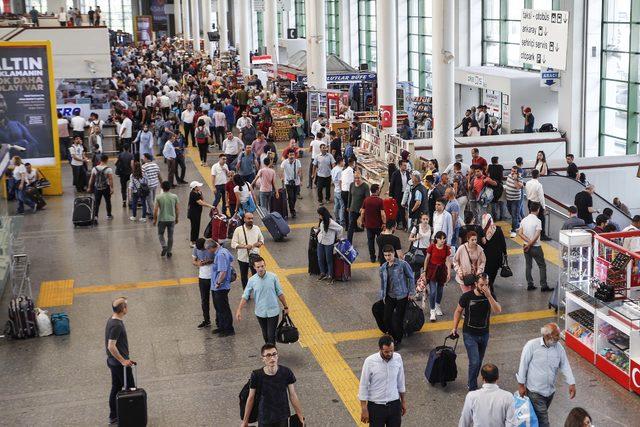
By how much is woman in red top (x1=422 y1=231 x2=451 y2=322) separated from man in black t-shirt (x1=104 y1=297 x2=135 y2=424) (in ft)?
14.8

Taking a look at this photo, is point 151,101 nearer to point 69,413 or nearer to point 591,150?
point 591,150

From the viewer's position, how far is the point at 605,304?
1170 cm

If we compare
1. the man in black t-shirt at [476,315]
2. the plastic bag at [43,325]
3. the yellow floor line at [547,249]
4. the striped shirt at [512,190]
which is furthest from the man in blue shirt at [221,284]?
the striped shirt at [512,190]

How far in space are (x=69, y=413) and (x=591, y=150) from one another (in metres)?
19.6

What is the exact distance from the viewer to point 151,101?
1335 inches

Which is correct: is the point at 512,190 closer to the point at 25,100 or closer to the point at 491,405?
the point at 491,405

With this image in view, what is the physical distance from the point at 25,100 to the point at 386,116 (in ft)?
29.2

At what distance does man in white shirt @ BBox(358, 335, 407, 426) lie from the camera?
872 cm

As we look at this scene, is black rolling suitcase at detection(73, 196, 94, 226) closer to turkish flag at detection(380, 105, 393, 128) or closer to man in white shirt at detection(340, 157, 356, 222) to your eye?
man in white shirt at detection(340, 157, 356, 222)

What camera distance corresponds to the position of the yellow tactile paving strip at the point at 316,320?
37.9 ft

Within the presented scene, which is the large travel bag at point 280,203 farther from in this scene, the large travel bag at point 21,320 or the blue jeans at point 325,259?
the large travel bag at point 21,320

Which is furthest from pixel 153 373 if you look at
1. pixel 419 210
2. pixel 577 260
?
pixel 419 210

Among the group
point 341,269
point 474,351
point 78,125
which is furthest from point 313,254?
point 78,125

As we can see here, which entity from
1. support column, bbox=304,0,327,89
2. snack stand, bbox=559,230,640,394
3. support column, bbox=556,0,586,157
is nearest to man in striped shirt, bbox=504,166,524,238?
snack stand, bbox=559,230,640,394
